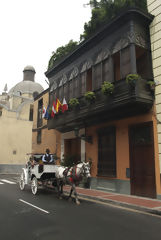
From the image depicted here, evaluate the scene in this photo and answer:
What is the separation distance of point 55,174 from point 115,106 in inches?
193

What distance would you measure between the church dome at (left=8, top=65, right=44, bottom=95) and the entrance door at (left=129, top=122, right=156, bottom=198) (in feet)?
141

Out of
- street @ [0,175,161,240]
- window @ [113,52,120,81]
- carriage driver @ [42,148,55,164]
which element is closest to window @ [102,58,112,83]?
window @ [113,52,120,81]

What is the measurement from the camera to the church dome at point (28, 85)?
5485 cm

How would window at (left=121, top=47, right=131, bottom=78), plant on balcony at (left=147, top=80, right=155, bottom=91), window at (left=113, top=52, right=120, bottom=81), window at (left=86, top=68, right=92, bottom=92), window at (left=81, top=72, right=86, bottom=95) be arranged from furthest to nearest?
window at (left=86, top=68, right=92, bottom=92)
window at (left=81, top=72, right=86, bottom=95)
window at (left=113, top=52, right=120, bottom=81)
window at (left=121, top=47, right=131, bottom=78)
plant on balcony at (left=147, top=80, right=155, bottom=91)

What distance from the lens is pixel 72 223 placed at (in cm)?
610

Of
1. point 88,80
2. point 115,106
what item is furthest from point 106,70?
point 115,106

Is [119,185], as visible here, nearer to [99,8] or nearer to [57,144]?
[57,144]

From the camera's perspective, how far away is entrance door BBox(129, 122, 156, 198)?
10.4 metres

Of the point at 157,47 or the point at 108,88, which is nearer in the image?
the point at 157,47

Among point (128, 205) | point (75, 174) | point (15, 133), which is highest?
point (15, 133)

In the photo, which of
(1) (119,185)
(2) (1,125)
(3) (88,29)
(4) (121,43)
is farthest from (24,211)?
(2) (1,125)

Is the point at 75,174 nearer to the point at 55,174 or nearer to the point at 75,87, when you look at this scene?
the point at 55,174

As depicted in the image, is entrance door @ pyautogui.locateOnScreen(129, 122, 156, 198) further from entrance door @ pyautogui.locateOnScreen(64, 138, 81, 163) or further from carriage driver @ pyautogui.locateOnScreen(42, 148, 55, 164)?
entrance door @ pyautogui.locateOnScreen(64, 138, 81, 163)

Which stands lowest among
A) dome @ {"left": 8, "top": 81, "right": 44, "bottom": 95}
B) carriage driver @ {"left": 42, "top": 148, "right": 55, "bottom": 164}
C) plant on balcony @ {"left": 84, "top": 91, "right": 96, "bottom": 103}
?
carriage driver @ {"left": 42, "top": 148, "right": 55, "bottom": 164}
